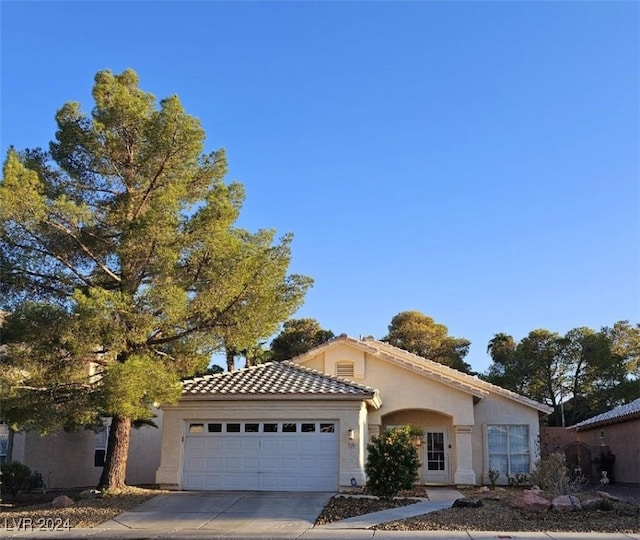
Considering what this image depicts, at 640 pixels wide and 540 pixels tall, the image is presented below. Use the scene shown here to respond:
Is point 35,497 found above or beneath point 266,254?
beneath

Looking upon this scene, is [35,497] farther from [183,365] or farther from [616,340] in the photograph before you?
[616,340]

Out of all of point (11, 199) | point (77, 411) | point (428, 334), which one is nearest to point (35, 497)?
point (77, 411)

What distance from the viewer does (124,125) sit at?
56.5 feet

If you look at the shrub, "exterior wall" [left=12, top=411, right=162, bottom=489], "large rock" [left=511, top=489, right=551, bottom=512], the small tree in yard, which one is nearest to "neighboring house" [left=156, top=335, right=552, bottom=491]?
the small tree in yard

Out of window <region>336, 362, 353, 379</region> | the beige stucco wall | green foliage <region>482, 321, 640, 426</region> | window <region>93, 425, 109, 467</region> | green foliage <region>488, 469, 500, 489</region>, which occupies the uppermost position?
green foliage <region>482, 321, 640, 426</region>

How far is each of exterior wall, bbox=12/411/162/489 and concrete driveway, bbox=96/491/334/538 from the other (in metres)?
5.37

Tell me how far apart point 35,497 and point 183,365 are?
5676mm

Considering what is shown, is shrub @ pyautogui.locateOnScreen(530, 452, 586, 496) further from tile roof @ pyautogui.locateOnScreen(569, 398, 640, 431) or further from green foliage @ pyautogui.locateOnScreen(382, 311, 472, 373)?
green foliage @ pyautogui.locateOnScreen(382, 311, 472, 373)

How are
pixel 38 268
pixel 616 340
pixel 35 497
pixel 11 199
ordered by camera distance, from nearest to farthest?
pixel 11 199 < pixel 38 268 < pixel 35 497 < pixel 616 340

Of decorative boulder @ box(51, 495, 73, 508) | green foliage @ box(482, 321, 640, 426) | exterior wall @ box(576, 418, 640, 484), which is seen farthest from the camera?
green foliage @ box(482, 321, 640, 426)

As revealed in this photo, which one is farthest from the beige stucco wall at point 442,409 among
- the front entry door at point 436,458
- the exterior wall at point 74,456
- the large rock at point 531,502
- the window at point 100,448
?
the window at point 100,448

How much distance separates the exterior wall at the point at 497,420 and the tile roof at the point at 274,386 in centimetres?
515

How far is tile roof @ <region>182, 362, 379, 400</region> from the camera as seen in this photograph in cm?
1891

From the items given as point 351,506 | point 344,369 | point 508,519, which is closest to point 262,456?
point 351,506
